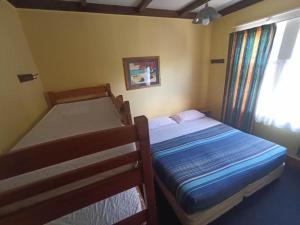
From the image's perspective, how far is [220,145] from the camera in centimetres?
193

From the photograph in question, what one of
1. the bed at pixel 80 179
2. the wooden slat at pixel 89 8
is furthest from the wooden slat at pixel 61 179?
the wooden slat at pixel 89 8

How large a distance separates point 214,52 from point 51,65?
2.99 m

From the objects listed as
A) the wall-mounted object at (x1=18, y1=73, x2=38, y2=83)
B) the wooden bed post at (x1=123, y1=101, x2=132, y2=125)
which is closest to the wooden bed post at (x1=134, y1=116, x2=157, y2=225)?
the wooden bed post at (x1=123, y1=101, x2=132, y2=125)

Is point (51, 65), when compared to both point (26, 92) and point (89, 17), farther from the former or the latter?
point (89, 17)

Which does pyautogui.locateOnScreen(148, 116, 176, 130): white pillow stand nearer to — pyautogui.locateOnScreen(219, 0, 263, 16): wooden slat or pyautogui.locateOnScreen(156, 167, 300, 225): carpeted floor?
pyautogui.locateOnScreen(156, 167, 300, 225): carpeted floor

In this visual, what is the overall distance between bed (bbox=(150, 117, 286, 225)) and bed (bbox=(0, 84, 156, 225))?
0.52 m

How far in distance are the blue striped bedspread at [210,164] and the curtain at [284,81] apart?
1.86ft

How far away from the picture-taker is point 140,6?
2199mm

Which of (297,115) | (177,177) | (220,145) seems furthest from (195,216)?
(297,115)

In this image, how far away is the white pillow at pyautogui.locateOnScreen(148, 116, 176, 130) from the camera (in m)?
2.67

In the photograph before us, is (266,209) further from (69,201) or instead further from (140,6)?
(140,6)

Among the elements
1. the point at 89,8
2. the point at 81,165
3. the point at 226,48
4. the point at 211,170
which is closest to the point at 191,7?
the point at 226,48

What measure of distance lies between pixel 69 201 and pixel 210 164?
1.40 metres

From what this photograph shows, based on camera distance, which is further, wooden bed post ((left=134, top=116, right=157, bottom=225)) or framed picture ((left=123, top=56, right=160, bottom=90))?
framed picture ((left=123, top=56, right=160, bottom=90))
